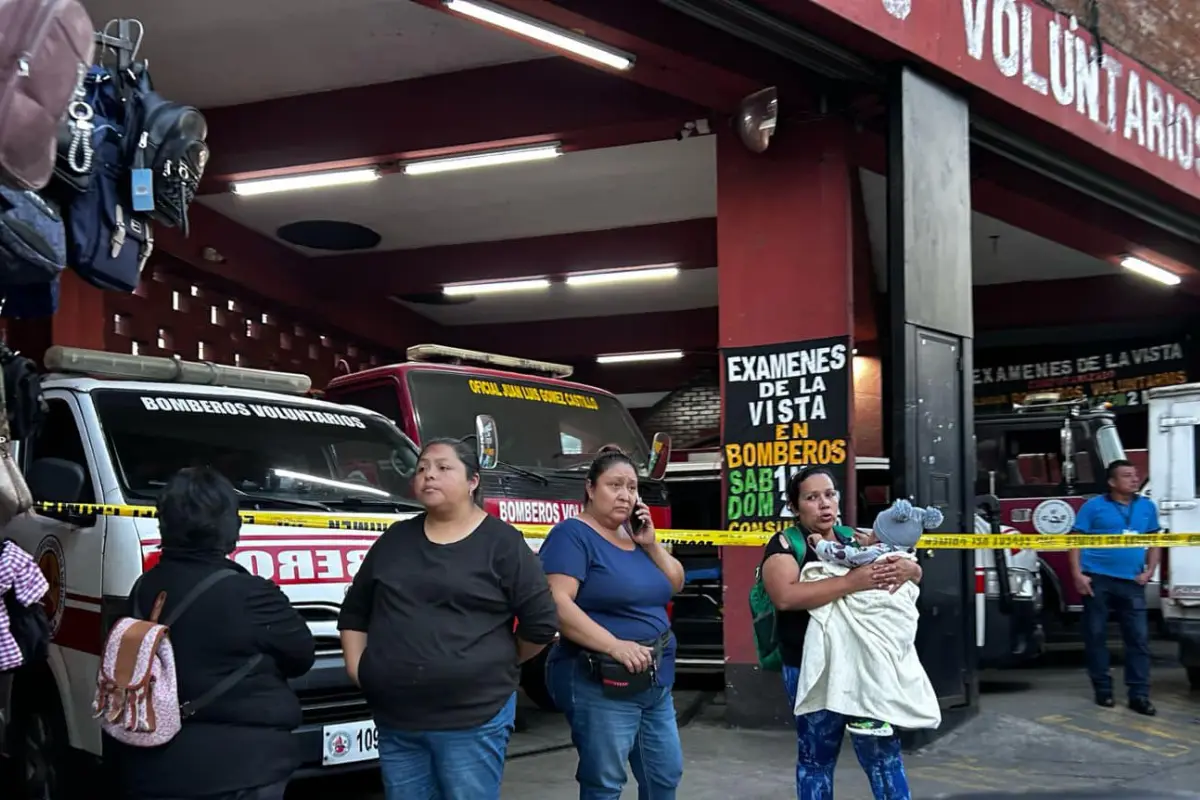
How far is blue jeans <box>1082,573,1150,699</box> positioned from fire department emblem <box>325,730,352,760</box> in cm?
567

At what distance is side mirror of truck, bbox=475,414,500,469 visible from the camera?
7445 millimetres

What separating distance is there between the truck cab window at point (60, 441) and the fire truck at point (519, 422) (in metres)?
2.39

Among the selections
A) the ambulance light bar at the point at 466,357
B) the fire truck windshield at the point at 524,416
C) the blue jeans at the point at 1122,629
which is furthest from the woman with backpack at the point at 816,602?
the blue jeans at the point at 1122,629

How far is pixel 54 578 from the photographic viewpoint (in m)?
5.52

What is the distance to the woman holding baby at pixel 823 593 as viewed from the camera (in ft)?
15.4

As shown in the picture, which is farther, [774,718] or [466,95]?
[466,95]

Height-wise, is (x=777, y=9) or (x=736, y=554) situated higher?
(x=777, y=9)

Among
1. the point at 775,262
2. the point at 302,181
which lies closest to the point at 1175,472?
the point at 775,262

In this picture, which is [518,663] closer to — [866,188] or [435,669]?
[435,669]

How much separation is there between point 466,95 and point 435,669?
6.84 meters

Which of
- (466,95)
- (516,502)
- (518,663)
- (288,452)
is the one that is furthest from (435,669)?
(466,95)

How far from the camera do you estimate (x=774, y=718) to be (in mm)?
8102

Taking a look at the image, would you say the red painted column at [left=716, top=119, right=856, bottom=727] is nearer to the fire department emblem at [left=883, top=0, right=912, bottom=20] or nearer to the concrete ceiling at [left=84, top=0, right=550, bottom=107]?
the fire department emblem at [left=883, top=0, right=912, bottom=20]

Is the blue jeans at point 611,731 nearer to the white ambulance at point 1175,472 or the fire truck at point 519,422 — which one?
the fire truck at point 519,422
